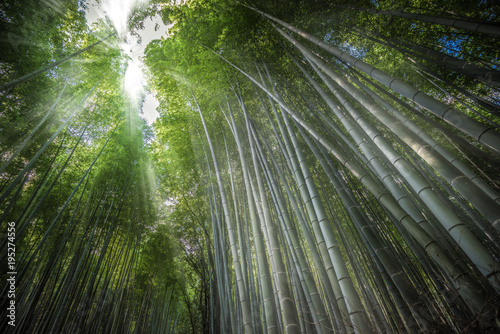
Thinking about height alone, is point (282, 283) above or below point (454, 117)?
below

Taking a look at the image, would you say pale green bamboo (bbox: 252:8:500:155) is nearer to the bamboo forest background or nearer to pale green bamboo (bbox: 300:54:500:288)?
the bamboo forest background

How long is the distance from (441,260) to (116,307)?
5670 mm

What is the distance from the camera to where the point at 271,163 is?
365 cm

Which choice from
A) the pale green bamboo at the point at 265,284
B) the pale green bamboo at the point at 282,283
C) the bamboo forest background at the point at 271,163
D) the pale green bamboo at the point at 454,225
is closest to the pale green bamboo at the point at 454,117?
the bamboo forest background at the point at 271,163

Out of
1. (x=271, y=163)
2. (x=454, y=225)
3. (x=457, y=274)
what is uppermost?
(x=271, y=163)

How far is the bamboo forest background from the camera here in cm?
142

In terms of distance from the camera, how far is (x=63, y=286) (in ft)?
11.5

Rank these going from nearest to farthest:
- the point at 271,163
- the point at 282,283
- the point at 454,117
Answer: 1. the point at 454,117
2. the point at 282,283
3. the point at 271,163

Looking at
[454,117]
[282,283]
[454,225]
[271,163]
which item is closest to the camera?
[454,225]

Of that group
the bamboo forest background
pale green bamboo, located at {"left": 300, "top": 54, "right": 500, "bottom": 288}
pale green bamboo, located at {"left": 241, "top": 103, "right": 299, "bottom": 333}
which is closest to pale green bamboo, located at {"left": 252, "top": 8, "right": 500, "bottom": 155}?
the bamboo forest background

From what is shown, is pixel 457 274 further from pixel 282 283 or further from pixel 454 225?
pixel 282 283

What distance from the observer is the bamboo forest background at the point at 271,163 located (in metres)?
1.42

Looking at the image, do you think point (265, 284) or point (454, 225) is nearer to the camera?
point (454, 225)

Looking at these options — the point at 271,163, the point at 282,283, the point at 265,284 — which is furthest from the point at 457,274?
the point at 271,163
